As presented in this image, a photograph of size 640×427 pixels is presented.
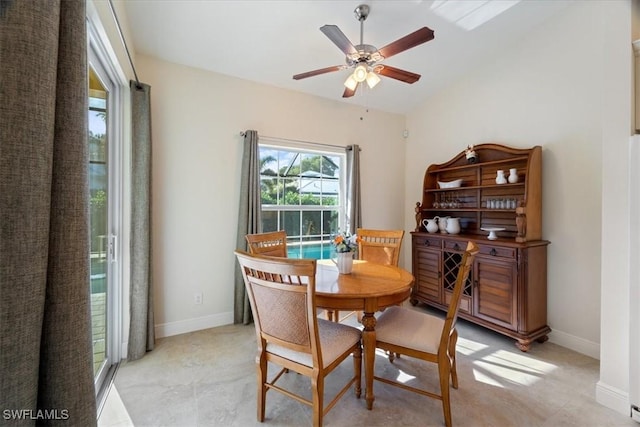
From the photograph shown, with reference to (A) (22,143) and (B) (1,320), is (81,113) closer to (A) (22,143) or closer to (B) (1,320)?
(A) (22,143)

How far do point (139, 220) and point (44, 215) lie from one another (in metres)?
2.00

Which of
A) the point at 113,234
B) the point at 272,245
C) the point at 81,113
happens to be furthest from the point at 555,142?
the point at 113,234

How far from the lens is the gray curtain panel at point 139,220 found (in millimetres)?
2389

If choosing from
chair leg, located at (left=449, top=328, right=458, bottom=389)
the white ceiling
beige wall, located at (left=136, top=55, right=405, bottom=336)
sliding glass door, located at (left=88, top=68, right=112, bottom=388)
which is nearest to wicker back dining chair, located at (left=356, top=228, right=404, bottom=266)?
chair leg, located at (left=449, top=328, right=458, bottom=389)

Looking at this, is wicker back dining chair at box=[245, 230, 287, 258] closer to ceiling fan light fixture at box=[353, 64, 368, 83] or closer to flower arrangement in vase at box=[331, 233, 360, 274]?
flower arrangement in vase at box=[331, 233, 360, 274]

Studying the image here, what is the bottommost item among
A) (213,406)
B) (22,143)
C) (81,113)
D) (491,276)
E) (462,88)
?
(213,406)

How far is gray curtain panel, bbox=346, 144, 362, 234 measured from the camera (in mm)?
3756

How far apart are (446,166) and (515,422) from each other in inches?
105

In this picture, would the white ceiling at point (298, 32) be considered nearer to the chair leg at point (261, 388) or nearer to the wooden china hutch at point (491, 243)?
the wooden china hutch at point (491, 243)

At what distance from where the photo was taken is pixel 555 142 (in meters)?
2.73

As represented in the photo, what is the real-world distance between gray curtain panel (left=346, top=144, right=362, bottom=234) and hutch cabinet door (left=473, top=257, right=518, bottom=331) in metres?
1.50

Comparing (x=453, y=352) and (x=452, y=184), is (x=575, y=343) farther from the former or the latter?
Answer: (x=452, y=184)

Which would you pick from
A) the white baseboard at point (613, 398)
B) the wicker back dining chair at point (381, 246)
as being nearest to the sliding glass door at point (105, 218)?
the wicker back dining chair at point (381, 246)

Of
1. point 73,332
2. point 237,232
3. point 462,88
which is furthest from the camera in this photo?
point 462,88
